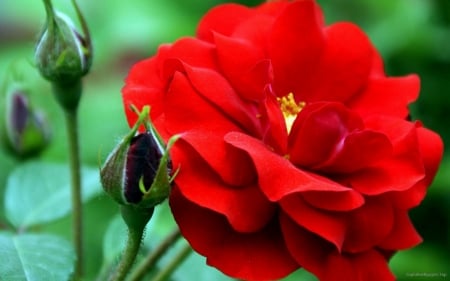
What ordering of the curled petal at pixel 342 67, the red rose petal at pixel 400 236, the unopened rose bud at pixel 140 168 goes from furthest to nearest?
the curled petal at pixel 342 67 → the red rose petal at pixel 400 236 → the unopened rose bud at pixel 140 168

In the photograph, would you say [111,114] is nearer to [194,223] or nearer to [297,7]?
[297,7]

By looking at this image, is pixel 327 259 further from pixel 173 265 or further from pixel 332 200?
pixel 173 265

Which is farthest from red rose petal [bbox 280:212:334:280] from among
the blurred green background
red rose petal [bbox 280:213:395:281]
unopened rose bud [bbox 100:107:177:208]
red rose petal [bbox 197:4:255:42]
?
the blurred green background

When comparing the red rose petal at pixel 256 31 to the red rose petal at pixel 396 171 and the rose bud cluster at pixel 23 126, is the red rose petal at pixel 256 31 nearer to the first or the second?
the red rose petal at pixel 396 171

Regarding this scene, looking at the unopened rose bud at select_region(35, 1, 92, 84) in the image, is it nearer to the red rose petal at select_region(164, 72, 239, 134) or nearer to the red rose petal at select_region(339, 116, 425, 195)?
the red rose petal at select_region(164, 72, 239, 134)

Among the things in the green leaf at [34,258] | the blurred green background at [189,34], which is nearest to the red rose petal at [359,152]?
the green leaf at [34,258]

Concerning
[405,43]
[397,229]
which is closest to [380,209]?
[397,229]
